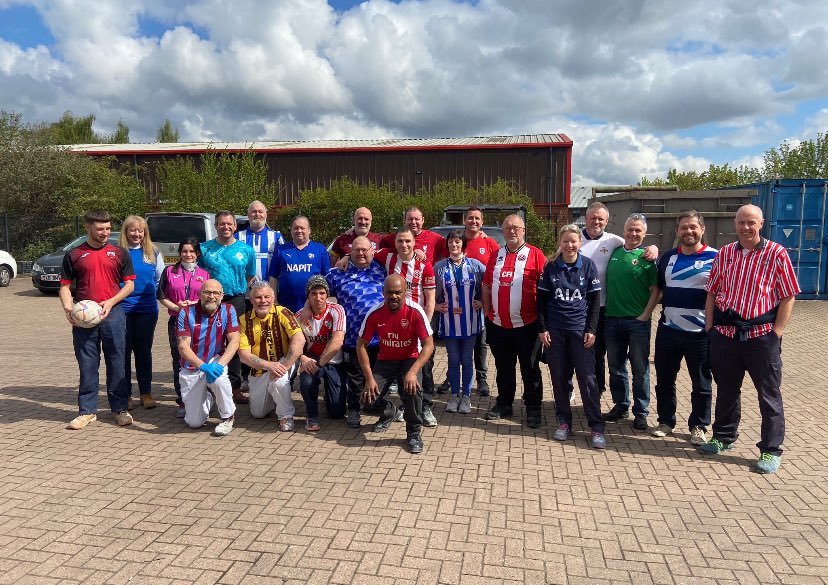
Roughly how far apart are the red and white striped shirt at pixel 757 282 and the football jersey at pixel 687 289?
29 cm

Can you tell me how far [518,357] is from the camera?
5375mm

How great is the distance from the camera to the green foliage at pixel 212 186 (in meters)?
20.9

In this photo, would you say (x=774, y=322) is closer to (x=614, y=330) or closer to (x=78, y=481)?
(x=614, y=330)

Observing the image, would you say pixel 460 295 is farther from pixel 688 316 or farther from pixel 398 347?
pixel 688 316

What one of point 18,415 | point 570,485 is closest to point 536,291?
point 570,485

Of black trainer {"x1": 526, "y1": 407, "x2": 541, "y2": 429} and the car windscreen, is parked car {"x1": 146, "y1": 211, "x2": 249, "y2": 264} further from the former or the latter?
black trainer {"x1": 526, "y1": 407, "x2": 541, "y2": 429}

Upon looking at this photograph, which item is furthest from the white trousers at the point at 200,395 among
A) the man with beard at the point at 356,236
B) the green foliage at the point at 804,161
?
the green foliage at the point at 804,161

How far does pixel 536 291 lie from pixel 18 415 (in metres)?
4.98

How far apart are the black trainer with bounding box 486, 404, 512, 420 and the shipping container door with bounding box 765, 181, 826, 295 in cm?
987

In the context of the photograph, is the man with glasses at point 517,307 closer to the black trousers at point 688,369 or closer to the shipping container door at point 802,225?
the black trousers at point 688,369

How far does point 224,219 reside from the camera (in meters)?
5.68

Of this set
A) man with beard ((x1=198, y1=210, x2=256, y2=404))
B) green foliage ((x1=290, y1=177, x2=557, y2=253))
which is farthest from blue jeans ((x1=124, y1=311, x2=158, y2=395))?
green foliage ((x1=290, y1=177, x2=557, y2=253))

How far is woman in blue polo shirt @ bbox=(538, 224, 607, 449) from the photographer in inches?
186

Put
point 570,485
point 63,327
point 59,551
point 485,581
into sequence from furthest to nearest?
1. point 63,327
2. point 570,485
3. point 59,551
4. point 485,581
